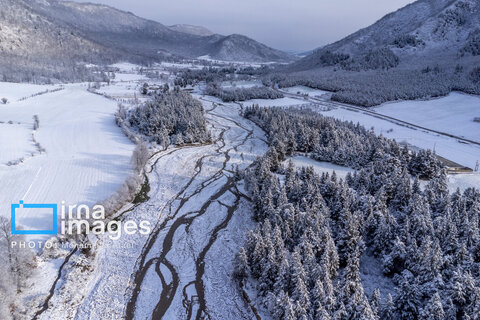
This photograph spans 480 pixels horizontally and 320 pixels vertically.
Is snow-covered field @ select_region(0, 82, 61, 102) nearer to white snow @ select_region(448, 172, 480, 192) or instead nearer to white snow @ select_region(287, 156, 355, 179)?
white snow @ select_region(287, 156, 355, 179)

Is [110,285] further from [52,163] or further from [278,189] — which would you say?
[52,163]

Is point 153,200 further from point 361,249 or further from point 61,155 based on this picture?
point 361,249

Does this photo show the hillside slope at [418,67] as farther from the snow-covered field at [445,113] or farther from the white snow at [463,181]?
the white snow at [463,181]

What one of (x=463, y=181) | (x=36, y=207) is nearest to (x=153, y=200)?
(x=36, y=207)

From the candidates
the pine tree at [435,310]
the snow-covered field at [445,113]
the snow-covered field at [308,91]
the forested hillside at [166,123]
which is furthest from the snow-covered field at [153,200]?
the snow-covered field at [308,91]

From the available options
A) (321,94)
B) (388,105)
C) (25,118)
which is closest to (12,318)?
(25,118)

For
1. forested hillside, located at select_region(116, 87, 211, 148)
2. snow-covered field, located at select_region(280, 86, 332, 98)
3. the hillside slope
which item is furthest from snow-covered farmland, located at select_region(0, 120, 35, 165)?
snow-covered field, located at select_region(280, 86, 332, 98)
